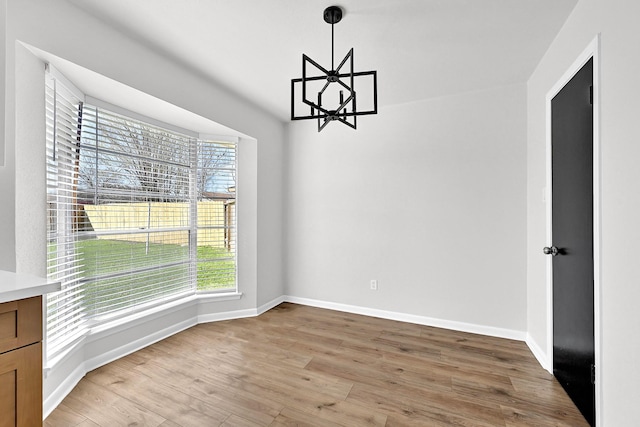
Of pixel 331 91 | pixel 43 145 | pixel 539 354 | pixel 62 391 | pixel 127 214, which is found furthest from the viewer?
pixel 331 91

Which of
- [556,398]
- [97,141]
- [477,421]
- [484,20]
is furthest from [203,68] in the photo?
[556,398]

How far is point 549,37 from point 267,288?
3.62 metres

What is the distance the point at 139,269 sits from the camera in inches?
107

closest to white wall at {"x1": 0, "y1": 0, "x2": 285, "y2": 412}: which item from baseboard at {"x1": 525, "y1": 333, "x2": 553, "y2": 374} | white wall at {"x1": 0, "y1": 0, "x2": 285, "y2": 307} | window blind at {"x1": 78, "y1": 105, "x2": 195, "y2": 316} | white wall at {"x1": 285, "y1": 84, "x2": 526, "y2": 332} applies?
white wall at {"x1": 0, "y1": 0, "x2": 285, "y2": 307}

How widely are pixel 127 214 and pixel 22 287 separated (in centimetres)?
186

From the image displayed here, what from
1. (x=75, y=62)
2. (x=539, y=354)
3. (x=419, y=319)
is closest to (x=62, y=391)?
(x=75, y=62)

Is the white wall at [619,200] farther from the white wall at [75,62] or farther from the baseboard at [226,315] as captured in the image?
the baseboard at [226,315]

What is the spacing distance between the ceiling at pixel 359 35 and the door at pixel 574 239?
550mm

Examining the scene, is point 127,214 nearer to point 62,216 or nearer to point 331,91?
point 62,216

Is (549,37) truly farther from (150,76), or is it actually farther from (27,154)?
(27,154)

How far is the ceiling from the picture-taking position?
5.85 ft

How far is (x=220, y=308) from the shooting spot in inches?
131

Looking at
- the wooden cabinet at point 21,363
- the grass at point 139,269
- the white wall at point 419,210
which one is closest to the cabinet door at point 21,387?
the wooden cabinet at point 21,363

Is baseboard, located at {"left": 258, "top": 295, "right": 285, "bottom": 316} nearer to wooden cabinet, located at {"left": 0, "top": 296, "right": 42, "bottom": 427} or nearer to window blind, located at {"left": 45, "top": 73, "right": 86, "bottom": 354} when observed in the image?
window blind, located at {"left": 45, "top": 73, "right": 86, "bottom": 354}
